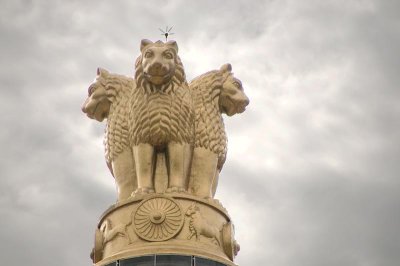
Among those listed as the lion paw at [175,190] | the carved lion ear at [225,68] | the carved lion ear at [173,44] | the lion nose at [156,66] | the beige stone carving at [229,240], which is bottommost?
the beige stone carving at [229,240]

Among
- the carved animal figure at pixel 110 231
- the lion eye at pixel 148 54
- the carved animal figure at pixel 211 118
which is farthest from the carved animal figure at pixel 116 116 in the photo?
the carved animal figure at pixel 211 118

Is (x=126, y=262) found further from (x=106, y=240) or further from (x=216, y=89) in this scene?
(x=216, y=89)

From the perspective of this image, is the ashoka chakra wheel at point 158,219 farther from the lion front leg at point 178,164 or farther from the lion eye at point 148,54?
the lion eye at point 148,54

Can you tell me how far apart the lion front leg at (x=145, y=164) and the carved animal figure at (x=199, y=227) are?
4.70 ft

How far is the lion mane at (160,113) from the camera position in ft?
102

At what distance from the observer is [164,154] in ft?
103

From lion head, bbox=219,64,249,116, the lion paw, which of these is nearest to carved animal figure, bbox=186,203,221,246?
the lion paw

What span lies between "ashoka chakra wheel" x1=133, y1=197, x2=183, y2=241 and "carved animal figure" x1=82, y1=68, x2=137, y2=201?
1.52 m

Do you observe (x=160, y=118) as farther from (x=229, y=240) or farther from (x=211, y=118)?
(x=229, y=240)

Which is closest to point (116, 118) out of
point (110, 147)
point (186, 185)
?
point (110, 147)

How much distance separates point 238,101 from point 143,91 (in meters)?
3.02

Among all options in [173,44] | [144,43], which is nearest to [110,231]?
[144,43]

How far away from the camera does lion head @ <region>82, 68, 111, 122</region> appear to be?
107 ft

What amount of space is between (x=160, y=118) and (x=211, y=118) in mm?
1678
